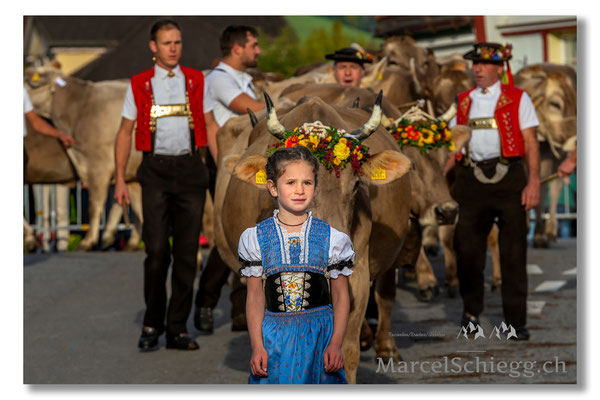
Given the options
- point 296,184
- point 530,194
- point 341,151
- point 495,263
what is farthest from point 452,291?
point 296,184

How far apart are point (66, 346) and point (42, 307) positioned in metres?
1.36

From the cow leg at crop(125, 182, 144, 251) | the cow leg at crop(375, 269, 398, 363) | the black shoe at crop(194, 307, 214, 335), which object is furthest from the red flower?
the cow leg at crop(125, 182, 144, 251)

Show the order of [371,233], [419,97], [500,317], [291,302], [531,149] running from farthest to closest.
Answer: [419,97] → [500,317] → [531,149] → [371,233] → [291,302]

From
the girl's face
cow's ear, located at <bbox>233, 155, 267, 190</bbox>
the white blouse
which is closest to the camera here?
the girl's face

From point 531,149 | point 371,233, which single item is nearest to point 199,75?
point 371,233

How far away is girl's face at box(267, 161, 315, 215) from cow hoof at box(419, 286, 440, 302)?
5898 mm

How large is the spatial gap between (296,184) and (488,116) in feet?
13.8

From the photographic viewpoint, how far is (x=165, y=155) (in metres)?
7.85

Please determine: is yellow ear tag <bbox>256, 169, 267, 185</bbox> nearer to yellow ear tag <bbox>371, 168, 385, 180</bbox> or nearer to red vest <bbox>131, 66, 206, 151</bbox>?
yellow ear tag <bbox>371, 168, 385, 180</bbox>

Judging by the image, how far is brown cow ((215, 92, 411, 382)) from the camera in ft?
18.7
